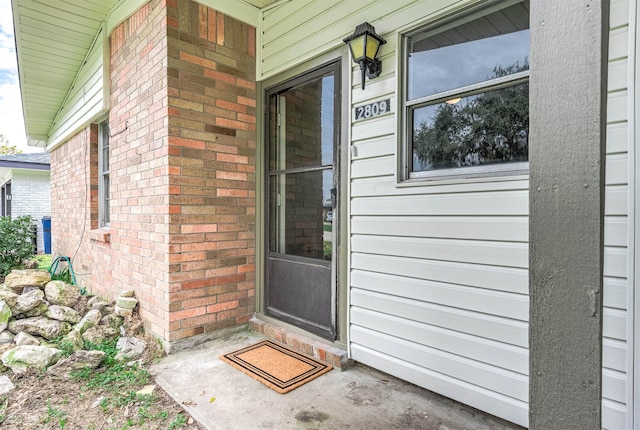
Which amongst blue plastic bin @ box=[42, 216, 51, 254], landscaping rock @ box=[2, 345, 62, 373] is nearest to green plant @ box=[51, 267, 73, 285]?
landscaping rock @ box=[2, 345, 62, 373]

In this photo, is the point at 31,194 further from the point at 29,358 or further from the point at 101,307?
the point at 29,358

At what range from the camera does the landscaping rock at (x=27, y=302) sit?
10.2 ft

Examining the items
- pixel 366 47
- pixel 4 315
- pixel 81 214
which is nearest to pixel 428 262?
pixel 366 47

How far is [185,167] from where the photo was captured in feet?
9.06

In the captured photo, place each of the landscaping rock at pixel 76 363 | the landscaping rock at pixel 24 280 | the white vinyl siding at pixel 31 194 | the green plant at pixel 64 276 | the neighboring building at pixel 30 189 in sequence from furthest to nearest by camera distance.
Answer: the white vinyl siding at pixel 31 194 < the neighboring building at pixel 30 189 < the green plant at pixel 64 276 < the landscaping rock at pixel 24 280 < the landscaping rock at pixel 76 363

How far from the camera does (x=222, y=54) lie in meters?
2.98

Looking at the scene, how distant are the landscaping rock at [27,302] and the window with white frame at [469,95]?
134 inches

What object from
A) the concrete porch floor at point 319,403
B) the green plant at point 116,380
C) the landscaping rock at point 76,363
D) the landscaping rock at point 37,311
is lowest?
the green plant at point 116,380

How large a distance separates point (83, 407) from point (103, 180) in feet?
10.8

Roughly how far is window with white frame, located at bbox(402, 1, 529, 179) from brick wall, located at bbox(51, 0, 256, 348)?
5.17 feet

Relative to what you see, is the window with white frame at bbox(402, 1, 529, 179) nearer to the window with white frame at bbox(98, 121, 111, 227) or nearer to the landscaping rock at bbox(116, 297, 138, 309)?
the landscaping rock at bbox(116, 297, 138, 309)

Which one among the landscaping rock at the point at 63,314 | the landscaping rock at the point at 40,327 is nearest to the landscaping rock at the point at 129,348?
the landscaping rock at the point at 40,327

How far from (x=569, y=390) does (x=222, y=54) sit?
3140 millimetres

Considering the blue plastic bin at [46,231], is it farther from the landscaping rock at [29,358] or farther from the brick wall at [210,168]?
the brick wall at [210,168]
